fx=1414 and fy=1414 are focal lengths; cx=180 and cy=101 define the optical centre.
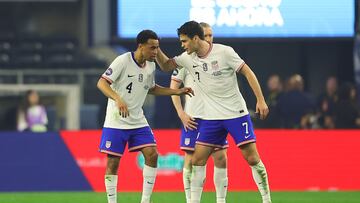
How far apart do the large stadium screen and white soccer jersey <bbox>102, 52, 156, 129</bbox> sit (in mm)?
9686

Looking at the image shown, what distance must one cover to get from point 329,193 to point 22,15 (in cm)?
1185

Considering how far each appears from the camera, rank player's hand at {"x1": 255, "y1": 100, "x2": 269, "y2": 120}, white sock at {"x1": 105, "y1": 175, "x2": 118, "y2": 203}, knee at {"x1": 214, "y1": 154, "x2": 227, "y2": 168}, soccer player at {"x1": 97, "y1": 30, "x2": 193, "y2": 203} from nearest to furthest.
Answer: player's hand at {"x1": 255, "y1": 100, "x2": 269, "y2": 120} < soccer player at {"x1": 97, "y1": 30, "x2": 193, "y2": 203} < white sock at {"x1": 105, "y1": 175, "x2": 118, "y2": 203} < knee at {"x1": 214, "y1": 154, "x2": 227, "y2": 168}

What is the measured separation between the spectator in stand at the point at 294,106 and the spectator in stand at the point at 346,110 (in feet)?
2.29

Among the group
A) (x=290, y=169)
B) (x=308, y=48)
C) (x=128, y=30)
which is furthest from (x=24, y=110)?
(x=308, y=48)

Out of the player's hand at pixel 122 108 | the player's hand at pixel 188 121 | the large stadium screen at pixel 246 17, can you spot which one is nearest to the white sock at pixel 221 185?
the player's hand at pixel 188 121

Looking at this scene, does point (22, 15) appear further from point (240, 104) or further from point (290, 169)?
point (240, 104)

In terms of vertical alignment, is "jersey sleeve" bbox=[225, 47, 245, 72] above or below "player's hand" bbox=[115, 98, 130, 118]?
above

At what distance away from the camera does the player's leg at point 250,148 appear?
16031 mm

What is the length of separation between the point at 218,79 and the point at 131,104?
1.05m

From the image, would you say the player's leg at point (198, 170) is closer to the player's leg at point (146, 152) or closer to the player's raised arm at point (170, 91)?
the player's leg at point (146, 152)

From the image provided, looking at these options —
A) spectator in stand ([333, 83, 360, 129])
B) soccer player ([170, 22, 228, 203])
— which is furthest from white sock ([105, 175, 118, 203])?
spectator in stand ([333, 83, 360, 129])

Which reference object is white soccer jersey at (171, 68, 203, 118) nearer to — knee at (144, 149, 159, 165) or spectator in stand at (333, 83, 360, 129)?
knee at (144, 149, 159, 165)

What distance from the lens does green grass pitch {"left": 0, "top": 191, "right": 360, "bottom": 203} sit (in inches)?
753

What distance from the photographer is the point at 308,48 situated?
29.1 metres
